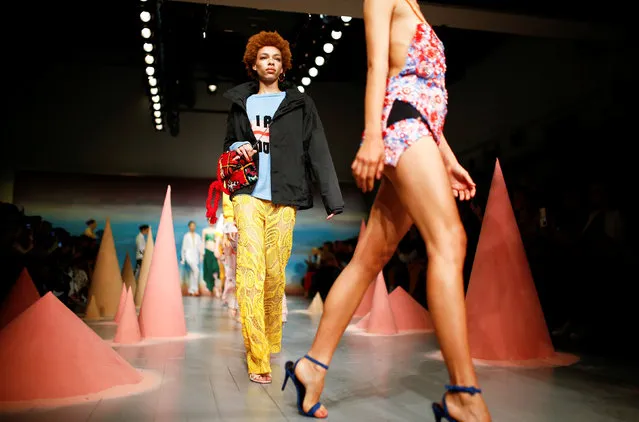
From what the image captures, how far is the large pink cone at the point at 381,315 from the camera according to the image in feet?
15.0

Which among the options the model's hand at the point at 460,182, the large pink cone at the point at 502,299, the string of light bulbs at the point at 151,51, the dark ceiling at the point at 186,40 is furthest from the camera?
the dark ceiling at the point at 186,40

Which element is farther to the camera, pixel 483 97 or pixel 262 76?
pixel 483 97

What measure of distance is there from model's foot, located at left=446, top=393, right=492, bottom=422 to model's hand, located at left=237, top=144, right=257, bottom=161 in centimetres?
141

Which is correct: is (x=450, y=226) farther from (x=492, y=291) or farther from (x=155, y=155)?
(x=155, y=155)

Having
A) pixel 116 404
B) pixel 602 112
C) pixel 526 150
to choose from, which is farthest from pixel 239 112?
pixel 526 150

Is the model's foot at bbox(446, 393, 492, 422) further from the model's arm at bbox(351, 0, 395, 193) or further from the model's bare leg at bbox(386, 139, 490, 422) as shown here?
the model's arm at bbox(351, 0, 395, 193)

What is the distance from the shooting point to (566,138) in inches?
240

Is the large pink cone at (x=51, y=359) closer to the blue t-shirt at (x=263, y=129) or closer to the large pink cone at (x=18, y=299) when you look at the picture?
the blue t-shirt at (x=263, y=129)

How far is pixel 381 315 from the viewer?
4.63 m

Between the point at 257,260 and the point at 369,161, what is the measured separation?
109 cm

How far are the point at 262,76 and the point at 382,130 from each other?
125 centimetres

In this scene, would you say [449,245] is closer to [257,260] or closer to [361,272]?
[361,272]

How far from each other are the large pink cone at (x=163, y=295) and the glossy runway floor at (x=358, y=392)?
0.58 meters

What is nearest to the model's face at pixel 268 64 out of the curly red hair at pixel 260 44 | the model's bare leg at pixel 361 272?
the curly red hair at pixel 260 44
